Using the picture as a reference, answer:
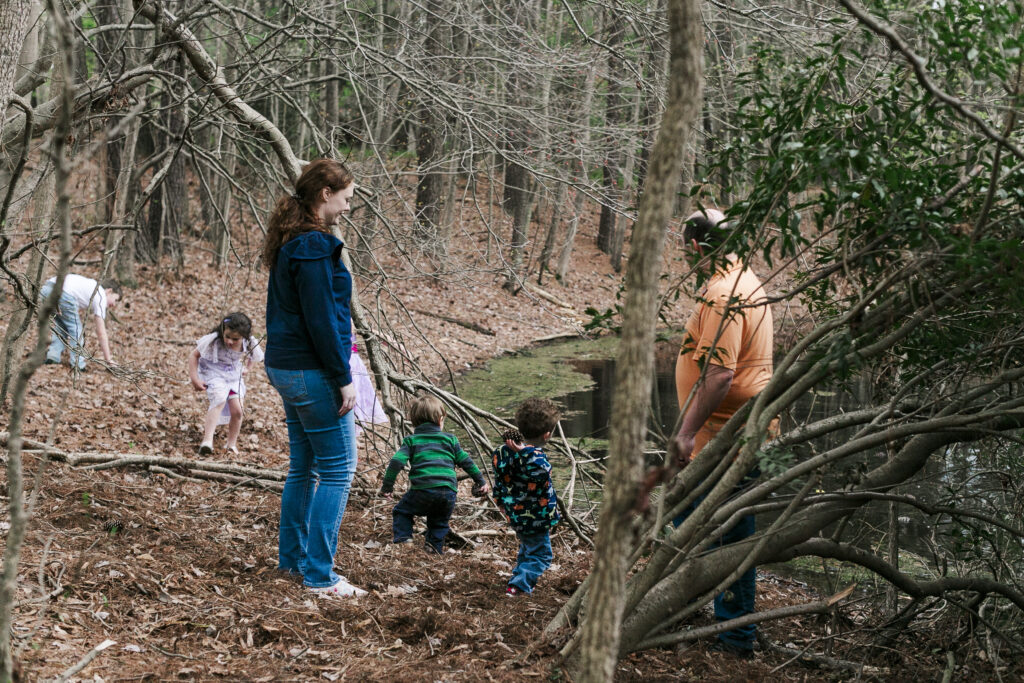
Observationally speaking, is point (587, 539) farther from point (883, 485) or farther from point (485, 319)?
point (485, 319)

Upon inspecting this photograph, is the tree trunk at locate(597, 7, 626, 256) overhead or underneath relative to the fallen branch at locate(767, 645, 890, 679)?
overhead

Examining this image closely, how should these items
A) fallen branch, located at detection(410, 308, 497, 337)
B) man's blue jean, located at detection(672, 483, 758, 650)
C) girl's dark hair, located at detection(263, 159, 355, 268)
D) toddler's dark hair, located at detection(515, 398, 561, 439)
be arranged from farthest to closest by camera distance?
fallen branch, located at detection(410, 308, 497, 337), toddler's dark hair, located at detection(515, 398, 561, 439), girl's dark hair, located at detection(263, 159, 355, 268), man's blue jean, located at detection(672, 483, 758, 650)

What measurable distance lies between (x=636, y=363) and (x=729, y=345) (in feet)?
7.12

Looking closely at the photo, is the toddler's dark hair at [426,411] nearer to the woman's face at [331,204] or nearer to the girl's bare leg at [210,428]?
the woman's face at [331,204]

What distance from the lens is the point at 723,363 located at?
369 centimetres

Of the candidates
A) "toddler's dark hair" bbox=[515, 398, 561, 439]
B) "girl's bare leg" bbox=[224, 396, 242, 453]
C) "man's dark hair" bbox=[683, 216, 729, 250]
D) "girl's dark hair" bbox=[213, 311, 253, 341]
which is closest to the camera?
"man's dark hair" bbox=[683, 216, 729, 250]

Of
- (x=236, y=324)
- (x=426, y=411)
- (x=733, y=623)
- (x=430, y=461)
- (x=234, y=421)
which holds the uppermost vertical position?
(x=236, y=324)

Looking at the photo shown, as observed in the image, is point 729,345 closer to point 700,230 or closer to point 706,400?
point 706,400

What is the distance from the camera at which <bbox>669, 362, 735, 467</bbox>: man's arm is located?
3.80 meters

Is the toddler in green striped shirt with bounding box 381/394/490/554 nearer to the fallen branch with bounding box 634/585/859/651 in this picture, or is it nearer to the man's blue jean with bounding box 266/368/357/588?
the man's blue jean with bounding box 266/368/357/588

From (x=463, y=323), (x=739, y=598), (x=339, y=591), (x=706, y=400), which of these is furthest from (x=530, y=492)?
(x=463, y=323)

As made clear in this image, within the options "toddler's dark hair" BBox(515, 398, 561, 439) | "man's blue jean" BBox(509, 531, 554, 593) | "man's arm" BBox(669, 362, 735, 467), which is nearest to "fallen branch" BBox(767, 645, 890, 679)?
"man's arm" BBox(669, 362, 735, 467)

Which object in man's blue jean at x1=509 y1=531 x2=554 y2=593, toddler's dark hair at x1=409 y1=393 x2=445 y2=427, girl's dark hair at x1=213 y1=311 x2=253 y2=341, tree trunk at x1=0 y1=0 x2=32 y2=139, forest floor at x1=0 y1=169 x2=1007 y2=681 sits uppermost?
tree trunk at x1=0 y1=0 x2=32 y2=139

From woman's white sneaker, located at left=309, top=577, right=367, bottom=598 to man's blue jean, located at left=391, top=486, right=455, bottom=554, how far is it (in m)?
0.99
